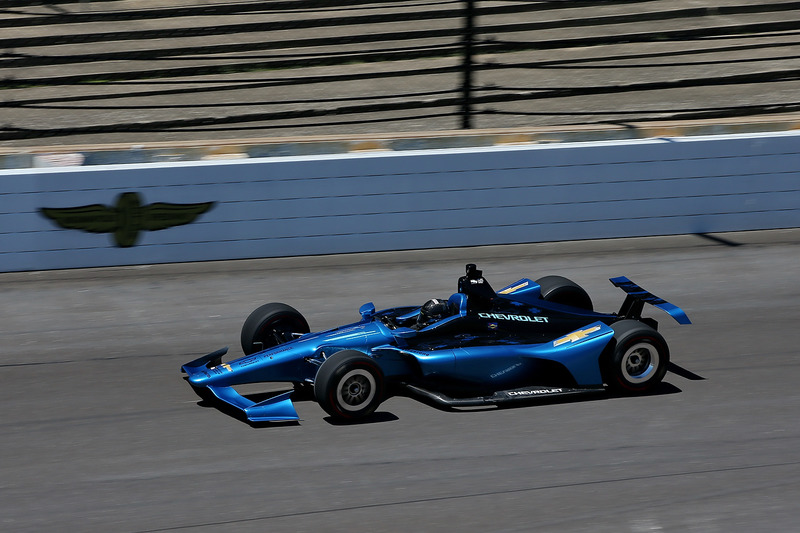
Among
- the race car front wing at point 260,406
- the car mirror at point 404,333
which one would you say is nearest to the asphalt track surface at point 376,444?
the race car front wing at point 260,406

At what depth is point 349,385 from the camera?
633cm

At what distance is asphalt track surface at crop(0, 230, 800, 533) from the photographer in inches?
208

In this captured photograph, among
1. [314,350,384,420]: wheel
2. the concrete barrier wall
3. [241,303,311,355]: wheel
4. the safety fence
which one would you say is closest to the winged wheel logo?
the concrete barrier wall

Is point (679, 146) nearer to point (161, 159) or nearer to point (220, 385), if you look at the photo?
point (161, 159)

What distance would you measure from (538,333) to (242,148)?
4902mm

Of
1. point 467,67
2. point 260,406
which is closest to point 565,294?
point 260,406

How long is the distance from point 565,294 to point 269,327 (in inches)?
83.6

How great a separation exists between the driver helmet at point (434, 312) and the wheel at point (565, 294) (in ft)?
3.74

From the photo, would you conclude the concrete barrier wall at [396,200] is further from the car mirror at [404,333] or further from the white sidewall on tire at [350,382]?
the white sidewall on tire at [350,382]

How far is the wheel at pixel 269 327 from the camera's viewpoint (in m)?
7.31

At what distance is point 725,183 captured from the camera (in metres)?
11.1

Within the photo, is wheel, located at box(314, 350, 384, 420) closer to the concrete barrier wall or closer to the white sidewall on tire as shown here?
the white sidewall on tire

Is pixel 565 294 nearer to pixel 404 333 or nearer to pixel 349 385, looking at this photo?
pixel 404 333

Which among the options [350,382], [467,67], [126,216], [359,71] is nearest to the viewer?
[350,382]
